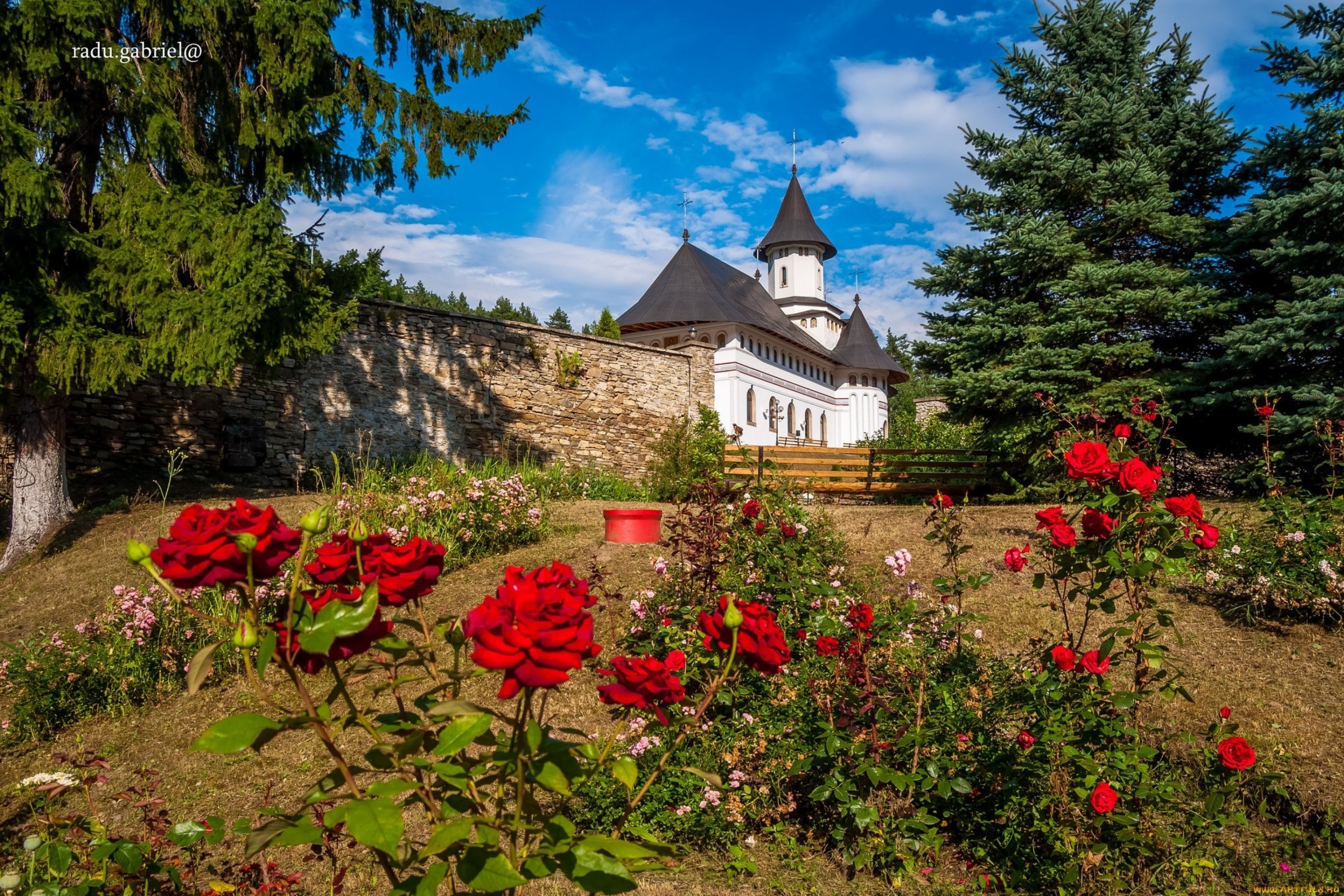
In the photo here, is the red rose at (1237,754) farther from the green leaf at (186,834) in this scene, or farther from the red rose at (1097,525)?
the green leaf at (186,834)

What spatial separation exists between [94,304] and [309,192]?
95.3 inches

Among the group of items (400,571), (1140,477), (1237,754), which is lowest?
(1237,754)

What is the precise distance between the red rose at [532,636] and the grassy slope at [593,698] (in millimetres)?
1050

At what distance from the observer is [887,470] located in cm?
1235

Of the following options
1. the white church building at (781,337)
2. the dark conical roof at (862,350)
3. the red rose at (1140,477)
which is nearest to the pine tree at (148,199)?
the red rose at (1140,477)

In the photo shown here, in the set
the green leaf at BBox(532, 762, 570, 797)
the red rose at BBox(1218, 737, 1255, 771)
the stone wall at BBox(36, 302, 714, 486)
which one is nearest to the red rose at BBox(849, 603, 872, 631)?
the red rose at BBox(1218, 737, 1255, 771)

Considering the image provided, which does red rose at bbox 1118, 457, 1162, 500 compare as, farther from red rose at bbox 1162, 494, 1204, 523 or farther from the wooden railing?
the wooden railing

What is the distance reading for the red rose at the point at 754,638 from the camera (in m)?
1.33

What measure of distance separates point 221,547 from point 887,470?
12.1 meters

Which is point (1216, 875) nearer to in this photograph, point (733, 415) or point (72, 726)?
point (72, 726)

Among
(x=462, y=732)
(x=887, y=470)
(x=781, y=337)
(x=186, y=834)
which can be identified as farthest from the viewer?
(x=781, y=337)

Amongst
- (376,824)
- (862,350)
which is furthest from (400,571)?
(862,350)

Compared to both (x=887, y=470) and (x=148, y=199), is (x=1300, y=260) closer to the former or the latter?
(x=887, y=470)

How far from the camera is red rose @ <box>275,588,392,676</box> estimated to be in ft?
3.48
